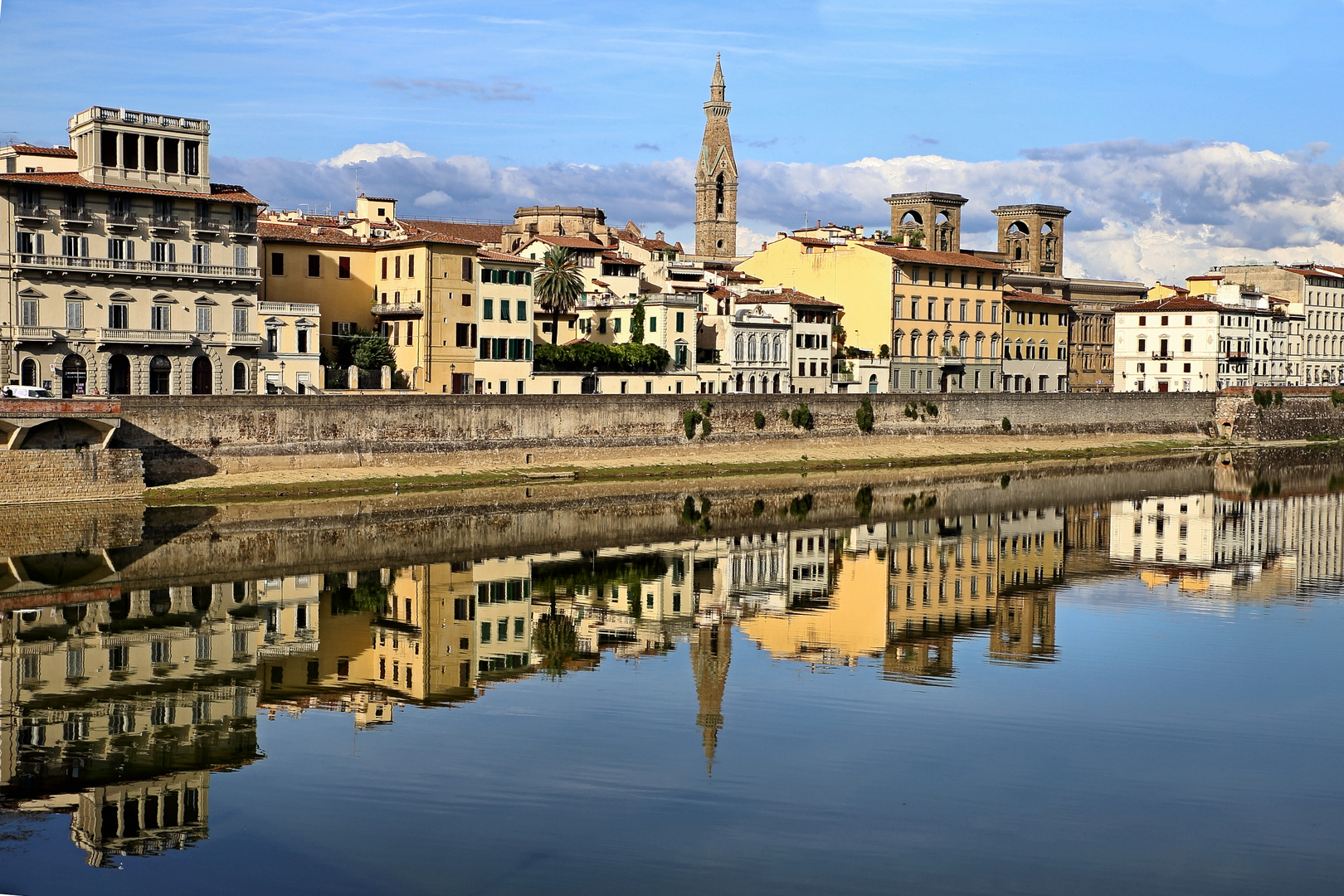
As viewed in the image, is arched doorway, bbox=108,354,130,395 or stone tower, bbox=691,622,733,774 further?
arched doorway, bbox=108,354,130,395

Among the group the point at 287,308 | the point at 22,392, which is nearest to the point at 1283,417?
the point at 287,308

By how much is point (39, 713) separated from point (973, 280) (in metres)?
95.9

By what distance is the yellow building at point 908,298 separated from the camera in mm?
106750

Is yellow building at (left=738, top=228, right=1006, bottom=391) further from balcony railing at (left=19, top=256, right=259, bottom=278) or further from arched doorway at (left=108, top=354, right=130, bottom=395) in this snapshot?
arched doorway at (left=108, top=354, right=130, bottom=395)

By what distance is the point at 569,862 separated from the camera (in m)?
20.3

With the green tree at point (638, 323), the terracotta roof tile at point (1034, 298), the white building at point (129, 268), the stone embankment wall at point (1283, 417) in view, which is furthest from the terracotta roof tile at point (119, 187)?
the stone embankment wall at point (1283, 417)

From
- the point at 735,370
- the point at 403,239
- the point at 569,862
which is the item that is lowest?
the point at 569,862

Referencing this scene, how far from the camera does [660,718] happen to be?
27.7 metres

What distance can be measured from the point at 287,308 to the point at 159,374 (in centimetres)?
714

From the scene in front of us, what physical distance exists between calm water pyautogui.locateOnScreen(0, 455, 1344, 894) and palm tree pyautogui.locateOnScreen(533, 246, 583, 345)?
119 ft

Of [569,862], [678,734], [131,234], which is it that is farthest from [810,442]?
[569,862]

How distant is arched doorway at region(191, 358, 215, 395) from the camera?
68125mm

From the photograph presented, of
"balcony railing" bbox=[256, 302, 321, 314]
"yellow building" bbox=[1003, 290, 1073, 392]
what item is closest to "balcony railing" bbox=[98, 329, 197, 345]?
"balcony railing" bbox=[256, 302, 321, 314]

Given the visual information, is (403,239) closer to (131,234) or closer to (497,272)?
(497,272)
